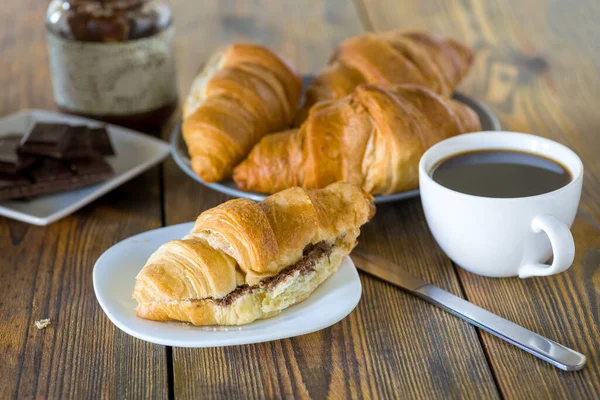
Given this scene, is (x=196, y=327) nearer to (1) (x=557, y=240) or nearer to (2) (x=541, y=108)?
(1) (x=557, y=240)

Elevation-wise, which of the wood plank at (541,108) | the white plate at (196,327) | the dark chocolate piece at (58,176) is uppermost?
the white plate at (196,327)

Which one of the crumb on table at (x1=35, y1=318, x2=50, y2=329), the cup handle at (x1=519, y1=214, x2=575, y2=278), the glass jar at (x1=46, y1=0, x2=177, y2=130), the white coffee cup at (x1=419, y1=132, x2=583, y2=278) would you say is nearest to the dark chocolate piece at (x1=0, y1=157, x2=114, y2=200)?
the glass jar at (x1=46, y1=0, x2=177, y2=130)

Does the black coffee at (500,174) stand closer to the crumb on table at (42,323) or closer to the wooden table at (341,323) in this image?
the wooden table at (341,323)

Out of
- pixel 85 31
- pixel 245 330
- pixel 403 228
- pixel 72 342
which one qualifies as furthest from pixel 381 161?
pixel 85 31

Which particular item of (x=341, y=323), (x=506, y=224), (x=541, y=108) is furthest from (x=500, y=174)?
(x=541, y=108)

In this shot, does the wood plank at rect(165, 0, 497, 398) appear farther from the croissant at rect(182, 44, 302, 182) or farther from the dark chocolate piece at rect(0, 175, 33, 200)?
the dark chocolate piece at rect(0, 175, 33, 200)

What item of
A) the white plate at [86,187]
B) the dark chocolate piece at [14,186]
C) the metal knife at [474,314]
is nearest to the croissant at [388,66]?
the white plate at [86,187]
